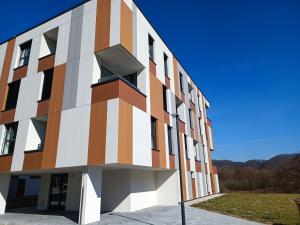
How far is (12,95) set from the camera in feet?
54.0

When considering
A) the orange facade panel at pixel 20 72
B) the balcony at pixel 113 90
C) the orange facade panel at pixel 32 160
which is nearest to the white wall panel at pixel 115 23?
the balcony at pixel 113 90

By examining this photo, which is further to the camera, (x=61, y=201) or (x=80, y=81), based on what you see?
(x=61, y=201)

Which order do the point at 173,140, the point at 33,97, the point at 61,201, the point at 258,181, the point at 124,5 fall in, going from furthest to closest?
the point at 258,181
the point at 173,140
the point at 61,201
the point at 33,97
the point at 124,5

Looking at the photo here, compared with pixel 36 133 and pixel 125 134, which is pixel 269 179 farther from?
pixel 36 133

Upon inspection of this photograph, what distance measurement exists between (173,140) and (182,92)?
6.61 metres

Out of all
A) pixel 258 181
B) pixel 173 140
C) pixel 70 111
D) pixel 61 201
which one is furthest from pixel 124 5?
pixel 258 181

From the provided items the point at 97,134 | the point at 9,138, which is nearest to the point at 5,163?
the point at 9,138

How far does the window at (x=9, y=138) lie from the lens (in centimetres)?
1470

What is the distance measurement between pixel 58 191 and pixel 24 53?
36.4 ft

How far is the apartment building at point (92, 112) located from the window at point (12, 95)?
0.08 m

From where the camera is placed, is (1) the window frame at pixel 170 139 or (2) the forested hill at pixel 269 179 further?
(2) the forested hill at pixel 269 179

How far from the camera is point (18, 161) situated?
13.6 m

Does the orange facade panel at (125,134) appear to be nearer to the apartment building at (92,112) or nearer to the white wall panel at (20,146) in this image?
the apartment building at (92,112)

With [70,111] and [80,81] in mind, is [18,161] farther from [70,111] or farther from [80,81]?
[80,81]
